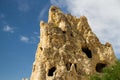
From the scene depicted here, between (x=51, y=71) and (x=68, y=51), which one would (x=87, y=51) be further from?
(x=51, y=71)

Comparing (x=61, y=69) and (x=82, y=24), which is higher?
(x=82, y=24)

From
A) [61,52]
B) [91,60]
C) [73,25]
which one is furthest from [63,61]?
[73,25]

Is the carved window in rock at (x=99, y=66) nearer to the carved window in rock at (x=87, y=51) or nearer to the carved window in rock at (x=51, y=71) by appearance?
the carved window in rock at (x=87, y=51)

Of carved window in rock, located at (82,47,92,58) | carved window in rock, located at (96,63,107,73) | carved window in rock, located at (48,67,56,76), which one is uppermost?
carved window in rock, located at (82,47,92,58)

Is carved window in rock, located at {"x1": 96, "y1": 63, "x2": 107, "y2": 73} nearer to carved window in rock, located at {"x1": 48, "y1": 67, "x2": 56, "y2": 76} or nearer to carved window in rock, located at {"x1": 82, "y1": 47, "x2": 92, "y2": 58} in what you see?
carved window in rock, located at {"x1": 82, "y1": 47, "x2": 92, "y2": 58}

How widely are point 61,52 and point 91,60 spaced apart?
420 centimetres

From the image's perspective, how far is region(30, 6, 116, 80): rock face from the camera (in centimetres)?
3622

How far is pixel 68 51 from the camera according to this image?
37.6 meters

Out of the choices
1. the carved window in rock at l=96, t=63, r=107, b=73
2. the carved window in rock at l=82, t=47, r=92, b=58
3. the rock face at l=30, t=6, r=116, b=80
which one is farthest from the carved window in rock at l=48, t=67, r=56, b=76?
the carved window in rock at l=96, t=63, r=107, b=73

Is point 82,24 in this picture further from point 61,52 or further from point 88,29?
point 61,52

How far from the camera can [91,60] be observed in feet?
127

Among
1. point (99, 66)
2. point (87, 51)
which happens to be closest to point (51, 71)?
→ point (87, 51)

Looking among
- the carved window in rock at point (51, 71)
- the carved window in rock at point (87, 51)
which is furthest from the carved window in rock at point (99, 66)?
the carved window in rock at point (51, 71)

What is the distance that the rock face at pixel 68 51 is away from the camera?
36.2 meters
